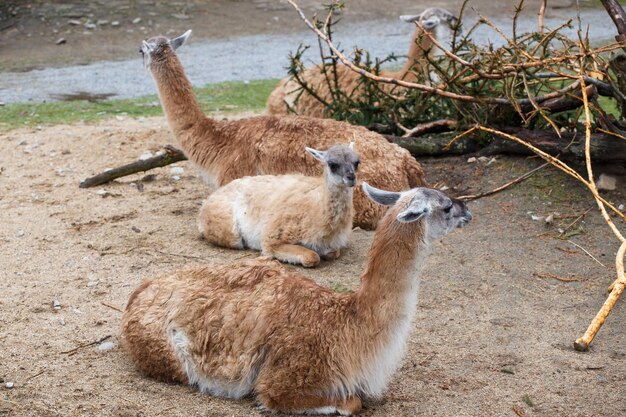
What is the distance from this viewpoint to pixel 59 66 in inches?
547

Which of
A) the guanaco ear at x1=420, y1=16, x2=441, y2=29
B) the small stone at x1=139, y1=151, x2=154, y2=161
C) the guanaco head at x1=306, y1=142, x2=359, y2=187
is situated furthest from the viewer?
the guanaco ear at x1=420, y1=16, x2=441, y2=29

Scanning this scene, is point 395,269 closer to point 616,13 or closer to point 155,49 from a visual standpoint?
point 616,13

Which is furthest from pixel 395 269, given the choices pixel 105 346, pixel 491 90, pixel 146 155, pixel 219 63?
pixel 219 63

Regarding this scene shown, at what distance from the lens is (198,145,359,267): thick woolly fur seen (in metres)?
6.27

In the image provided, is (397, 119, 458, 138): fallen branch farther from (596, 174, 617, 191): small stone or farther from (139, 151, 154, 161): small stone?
(139, 151, 154, 161): small stone

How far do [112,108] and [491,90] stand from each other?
5.19 meters

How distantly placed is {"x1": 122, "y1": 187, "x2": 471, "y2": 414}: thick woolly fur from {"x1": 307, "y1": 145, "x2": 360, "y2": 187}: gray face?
5.36 ft

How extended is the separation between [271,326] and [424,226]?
0.84 m

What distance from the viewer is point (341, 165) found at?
6.16 m

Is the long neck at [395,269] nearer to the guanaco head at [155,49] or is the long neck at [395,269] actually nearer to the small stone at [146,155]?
the guanaco head at [155,49]

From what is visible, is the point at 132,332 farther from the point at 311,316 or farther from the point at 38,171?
the point at 38,171

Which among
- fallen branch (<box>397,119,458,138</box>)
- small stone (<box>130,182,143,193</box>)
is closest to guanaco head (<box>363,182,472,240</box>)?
fallen branch (<box>397,119,458,138</box>)

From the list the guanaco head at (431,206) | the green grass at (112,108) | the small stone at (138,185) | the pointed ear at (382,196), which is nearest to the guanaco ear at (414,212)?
the guanaco head at (431,206)

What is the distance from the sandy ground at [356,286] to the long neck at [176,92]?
0.67m
